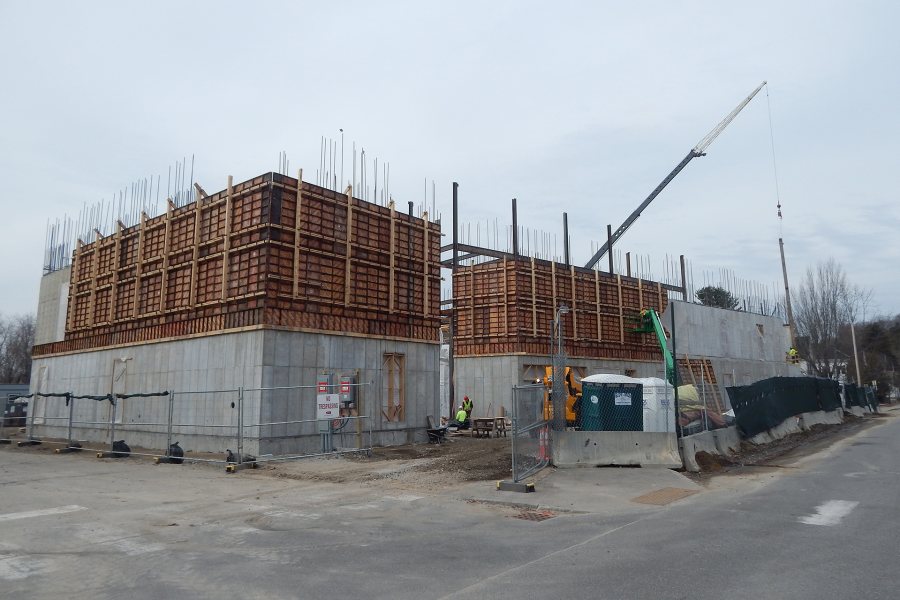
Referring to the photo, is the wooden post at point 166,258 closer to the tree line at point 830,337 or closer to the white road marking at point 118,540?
the white road marking at point 118,540

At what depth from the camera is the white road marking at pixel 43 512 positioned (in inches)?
422

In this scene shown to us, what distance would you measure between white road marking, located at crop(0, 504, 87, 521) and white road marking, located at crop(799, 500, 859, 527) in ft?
40.2

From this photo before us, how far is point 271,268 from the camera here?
20672mm

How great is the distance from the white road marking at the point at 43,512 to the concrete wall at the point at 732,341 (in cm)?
3191

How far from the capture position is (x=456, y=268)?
38.4m

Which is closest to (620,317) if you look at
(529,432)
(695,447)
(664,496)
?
(695,447)

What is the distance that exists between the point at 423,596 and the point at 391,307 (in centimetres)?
1807

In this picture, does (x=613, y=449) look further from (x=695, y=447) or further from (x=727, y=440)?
(x=727, y=440)

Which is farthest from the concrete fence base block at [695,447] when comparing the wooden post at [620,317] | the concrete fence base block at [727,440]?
the wooden post at [620,317]

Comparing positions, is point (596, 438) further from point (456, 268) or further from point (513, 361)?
point (456, 268)

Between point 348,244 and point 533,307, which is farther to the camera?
point 533,307

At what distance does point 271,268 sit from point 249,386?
3806mm

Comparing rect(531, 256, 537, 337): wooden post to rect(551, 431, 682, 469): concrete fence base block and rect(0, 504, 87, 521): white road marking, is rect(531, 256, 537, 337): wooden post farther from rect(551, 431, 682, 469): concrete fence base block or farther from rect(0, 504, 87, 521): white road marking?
rect(0, 504, 87, 521): white road marking

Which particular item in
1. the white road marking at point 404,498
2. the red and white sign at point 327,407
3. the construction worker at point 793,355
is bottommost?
the white road marking at point 404,498
